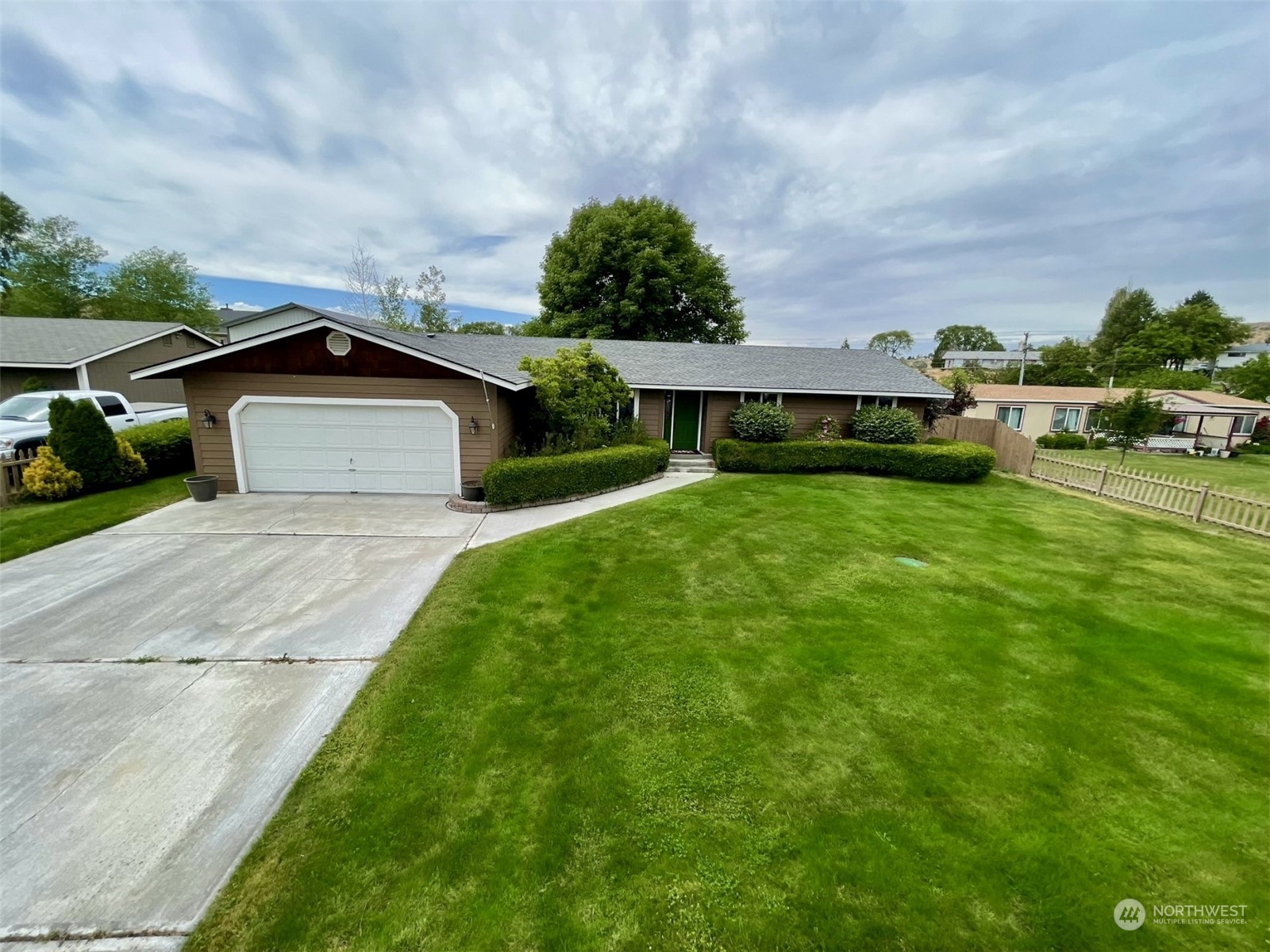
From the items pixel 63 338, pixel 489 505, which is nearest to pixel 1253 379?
pixel 489 505

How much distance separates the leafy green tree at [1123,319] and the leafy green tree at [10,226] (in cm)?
9281

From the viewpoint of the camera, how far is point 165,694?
4137mm

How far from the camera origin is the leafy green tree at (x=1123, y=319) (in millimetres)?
47531

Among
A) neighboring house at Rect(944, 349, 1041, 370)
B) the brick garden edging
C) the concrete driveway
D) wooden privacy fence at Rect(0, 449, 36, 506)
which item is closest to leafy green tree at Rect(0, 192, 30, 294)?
wooden privacy fence at Rect(0, 449, 36, 506)

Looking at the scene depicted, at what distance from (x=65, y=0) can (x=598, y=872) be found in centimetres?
1479

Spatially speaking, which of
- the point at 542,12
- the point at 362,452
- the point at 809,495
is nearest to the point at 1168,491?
the point at 809,495

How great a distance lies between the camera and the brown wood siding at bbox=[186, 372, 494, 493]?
1001 centimetres

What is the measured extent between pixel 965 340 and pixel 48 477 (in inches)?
4364

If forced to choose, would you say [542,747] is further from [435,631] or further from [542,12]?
[542,12]

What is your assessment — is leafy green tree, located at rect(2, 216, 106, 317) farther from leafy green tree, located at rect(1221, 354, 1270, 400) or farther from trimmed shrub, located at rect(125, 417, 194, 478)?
leafy green tree, located at rect(1221, 354, 1270, 400)

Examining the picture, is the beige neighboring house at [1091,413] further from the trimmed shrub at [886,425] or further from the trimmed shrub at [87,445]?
the trimmed shrub at [87,445]

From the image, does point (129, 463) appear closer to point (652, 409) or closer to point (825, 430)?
point (652, 409)

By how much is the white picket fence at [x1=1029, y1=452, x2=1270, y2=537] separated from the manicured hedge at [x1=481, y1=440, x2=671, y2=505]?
1213 cm

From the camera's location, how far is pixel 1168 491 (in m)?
11.2
